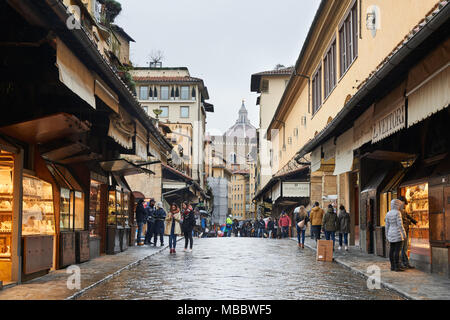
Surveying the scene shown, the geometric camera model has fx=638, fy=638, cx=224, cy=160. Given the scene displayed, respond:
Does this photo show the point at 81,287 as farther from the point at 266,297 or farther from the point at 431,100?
the point at 431,100

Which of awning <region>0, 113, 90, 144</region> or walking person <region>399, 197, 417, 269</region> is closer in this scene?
awning <region>0, 113, 90, 144</region>

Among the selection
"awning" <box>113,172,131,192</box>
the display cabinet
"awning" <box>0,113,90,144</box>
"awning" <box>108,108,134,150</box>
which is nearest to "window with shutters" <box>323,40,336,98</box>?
"awning" <box>113,172,131,192</box>

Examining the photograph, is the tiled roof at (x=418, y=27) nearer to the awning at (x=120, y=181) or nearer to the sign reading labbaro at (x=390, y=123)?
A: the sign reading labbaro at (x=390, y=123)

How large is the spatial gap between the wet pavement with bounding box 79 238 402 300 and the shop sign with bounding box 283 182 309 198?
16575mm

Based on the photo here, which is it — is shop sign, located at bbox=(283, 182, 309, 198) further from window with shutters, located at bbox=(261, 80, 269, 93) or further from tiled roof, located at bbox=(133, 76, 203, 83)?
tiled roof, located at bbox=(133, 76, 203, 83)

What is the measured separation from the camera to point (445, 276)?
12.3 meters

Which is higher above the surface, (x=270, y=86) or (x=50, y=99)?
(x=270, y=86)

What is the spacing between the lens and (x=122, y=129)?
46.6 ft

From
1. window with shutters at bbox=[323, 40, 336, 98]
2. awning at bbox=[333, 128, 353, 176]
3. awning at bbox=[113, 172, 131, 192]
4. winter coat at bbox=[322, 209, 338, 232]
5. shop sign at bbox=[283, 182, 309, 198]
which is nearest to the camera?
awning at bbox=[333, 128, 353, 176]

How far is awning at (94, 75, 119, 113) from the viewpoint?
10.7m

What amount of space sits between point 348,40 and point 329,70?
4.57 m

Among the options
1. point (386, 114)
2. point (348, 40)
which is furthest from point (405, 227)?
point (348, 40)
